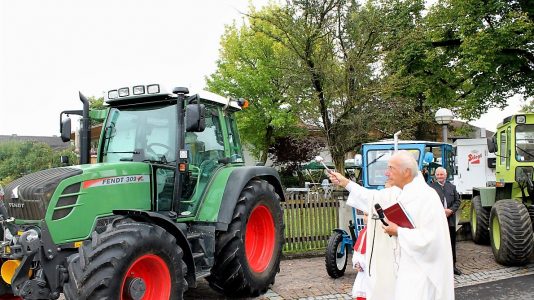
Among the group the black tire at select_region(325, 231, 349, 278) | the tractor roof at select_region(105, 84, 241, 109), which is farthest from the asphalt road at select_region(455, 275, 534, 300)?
the tractor roof at select_region(105, 84, 241, 109)

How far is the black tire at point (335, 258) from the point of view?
7.24 m

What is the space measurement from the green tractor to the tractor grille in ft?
21.6

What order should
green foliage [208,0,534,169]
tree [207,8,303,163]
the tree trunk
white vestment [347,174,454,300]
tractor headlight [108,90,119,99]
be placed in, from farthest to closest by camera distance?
the tree trunk → tree [207,8,303,163] → green foliage [208,0,534,169] → tractor headlight [108,90,119,99] → white vestment [347,174,454,300]

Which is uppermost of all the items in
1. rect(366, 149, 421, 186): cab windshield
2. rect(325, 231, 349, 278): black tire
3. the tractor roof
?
the tractor roof

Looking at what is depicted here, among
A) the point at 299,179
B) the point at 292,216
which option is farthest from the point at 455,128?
the point at 292,216

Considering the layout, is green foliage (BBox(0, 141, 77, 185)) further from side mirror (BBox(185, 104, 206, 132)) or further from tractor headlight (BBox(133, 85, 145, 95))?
side mirror (BBox(185, 104, 206, 132))

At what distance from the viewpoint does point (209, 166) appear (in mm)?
6219

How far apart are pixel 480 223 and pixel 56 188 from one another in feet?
27.9

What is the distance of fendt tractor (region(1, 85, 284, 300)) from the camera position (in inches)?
167

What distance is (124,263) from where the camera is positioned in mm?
4121

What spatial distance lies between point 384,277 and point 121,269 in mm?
2200

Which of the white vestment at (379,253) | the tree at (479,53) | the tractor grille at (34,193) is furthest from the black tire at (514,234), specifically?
the tree at (479,53)

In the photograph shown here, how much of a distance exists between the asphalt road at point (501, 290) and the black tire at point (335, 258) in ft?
5.51

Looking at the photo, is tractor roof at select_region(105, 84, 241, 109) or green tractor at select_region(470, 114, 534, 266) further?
green tractor at select_region(470, 114, 534, 266)
